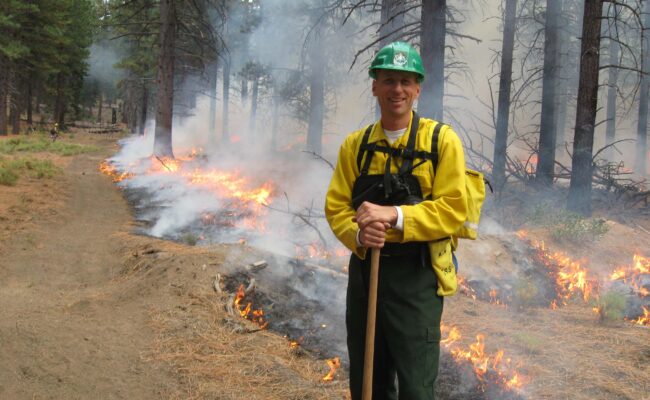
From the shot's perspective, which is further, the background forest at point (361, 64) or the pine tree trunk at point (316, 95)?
the pine tree trunk at point (316, 95)

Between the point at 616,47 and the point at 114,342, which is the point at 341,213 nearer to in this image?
the point at 114,342

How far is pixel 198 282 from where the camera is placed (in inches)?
210

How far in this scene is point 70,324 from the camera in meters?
4.39

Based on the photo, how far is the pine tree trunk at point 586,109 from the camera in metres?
9.02

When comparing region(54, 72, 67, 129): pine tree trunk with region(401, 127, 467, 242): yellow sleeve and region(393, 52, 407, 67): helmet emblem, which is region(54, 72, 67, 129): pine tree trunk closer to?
region(393, 52, 407, 67): helmet emblem

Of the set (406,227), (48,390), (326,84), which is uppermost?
(326,84)

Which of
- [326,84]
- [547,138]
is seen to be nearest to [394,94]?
Result: [547,138]

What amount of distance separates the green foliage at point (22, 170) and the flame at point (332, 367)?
10.7 metres

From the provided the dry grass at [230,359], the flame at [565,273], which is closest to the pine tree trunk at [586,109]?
the flame at [565,273]

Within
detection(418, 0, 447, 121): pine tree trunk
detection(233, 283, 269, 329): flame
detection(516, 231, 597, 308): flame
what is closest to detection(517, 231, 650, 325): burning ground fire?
detection(516, 231, 597, 308): flame

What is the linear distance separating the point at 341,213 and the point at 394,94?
659mm

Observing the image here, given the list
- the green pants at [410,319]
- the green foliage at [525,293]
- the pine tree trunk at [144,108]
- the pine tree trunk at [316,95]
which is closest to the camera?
the green pants at [410,319]

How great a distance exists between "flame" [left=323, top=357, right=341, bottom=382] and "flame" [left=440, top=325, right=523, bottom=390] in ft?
3.53

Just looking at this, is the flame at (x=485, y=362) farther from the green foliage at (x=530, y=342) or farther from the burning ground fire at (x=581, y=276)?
the burning ground fire at (x=581, y=276)
